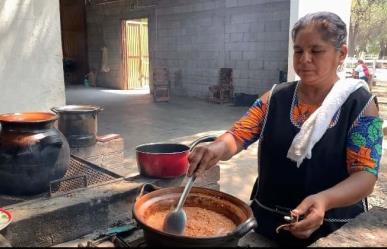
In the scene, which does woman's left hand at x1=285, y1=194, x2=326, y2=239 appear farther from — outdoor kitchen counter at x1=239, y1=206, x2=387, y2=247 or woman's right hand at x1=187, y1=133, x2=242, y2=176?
woman's right hand at x1=187, y1=133, x2=242, y2=176

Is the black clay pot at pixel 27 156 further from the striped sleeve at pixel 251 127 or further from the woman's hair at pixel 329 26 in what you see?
the woman's hair at pixel 329 26

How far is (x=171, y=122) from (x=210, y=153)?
6.16m

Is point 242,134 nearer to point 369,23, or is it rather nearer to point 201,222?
point 201,222

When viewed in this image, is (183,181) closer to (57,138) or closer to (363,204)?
(57,138)

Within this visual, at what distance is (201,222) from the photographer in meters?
1.46

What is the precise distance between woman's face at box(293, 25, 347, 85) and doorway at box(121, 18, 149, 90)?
12.3 metres

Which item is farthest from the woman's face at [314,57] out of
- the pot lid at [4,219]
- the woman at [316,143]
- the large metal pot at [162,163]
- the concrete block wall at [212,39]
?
the concrete block wall at [212,39]

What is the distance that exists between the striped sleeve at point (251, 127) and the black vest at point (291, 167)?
60 mm

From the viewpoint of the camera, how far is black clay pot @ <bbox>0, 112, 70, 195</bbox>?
223 cm

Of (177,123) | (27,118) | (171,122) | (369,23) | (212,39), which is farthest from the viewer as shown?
(369,23)

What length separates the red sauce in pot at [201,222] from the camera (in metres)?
1.36

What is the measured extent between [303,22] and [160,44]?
10.9m

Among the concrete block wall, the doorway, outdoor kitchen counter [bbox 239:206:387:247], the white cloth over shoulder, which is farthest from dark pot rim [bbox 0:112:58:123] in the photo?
the doorway

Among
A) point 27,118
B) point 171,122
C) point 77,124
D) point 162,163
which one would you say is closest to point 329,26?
point 162,163
